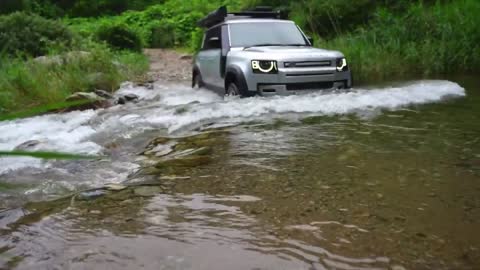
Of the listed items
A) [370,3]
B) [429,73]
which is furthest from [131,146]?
[370,3]

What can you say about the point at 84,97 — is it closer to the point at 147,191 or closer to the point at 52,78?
the point at 52,78

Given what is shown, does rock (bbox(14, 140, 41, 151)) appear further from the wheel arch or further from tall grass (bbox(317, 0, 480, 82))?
tall grass (bbox(317, 0, 480, 82))

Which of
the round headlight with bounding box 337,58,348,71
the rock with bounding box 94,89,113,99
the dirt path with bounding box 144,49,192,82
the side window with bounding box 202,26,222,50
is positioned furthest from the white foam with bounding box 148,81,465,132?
the dirt path with bounding box 144,49,192,82

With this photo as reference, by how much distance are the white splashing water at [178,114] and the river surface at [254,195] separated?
0.21 ft

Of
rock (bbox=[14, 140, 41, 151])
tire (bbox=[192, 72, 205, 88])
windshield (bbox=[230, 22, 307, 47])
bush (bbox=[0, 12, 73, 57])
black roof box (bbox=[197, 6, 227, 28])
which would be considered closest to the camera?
rock (bbox=[14, 140, 41, 151])

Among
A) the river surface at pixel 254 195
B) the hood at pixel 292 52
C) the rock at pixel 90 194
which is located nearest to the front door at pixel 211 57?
the hood at pixel 292 52

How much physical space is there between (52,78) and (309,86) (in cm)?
495

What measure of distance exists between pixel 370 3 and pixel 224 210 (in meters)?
11.3

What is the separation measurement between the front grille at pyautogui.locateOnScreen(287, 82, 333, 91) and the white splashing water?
133 millimetres

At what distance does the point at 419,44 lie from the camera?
10.8 m

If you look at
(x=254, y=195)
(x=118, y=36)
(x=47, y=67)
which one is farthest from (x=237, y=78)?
(x=118, y=36)

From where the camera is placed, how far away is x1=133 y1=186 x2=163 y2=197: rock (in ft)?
11.4

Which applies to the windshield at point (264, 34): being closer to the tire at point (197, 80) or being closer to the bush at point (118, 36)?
the tire at point (197, 80)

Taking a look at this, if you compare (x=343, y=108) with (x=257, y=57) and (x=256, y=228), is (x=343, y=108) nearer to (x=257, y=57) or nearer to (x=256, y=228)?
(x=257, y=57)
